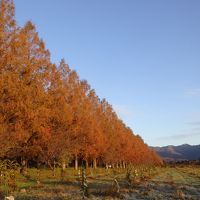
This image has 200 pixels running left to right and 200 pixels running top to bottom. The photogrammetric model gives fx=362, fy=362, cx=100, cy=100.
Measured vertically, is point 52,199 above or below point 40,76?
below

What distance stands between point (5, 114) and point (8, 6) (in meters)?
6.18

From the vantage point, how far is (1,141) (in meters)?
20.1

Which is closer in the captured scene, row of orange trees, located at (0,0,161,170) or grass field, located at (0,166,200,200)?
grass field, located at (0,166,200,200)

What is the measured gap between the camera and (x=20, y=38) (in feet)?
67.2

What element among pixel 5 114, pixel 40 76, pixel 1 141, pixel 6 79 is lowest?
pixel 1 141

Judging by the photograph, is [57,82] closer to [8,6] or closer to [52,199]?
[8,6]

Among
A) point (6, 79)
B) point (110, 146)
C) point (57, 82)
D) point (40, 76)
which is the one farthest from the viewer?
point (110, 146)

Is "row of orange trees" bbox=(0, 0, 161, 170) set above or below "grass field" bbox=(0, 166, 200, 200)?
above

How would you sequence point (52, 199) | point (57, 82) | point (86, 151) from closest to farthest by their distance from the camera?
point (52, 199)
point (57, 82)
point (86, 151)

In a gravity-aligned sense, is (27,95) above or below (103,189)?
above

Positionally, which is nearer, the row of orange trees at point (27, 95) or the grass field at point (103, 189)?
the grass field at point (103, 189)

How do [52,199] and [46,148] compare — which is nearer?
[52,199]

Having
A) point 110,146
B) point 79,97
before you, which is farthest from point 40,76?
point 110,146

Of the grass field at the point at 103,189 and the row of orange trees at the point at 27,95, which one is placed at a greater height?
the row of orange trees at the point at 27,95
